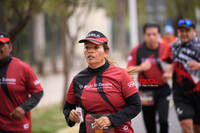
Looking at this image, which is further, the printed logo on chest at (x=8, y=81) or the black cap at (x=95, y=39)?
the printed logo on chest at (x=8, y=81)

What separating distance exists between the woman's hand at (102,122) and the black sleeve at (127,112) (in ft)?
0.15

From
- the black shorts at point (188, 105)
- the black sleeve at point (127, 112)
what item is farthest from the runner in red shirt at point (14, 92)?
the black shorts at point (188, 105)

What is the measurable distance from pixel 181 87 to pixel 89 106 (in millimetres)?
2612

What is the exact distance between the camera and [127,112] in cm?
373

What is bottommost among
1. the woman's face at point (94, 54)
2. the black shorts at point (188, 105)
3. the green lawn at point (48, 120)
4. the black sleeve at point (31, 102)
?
the green lawn at point (48, 120)

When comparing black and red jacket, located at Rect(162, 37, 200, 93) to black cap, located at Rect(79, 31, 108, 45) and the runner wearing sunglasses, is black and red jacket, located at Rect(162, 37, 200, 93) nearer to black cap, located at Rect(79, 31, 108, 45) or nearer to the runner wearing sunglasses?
the runner wearing sunglasses

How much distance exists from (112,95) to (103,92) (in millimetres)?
90

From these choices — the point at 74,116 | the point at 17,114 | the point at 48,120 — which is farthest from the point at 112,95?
the point at 48,120

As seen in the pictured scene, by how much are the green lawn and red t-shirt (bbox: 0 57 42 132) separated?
4.92 metres

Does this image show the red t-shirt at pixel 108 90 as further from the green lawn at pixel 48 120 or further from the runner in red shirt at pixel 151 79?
the green lawn at pixel 48 120

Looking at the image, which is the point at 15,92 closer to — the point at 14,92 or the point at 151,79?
the point at 14,92

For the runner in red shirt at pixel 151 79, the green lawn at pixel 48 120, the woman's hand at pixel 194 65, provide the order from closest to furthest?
1. the woman's hand at pixel 194 65
2. the runner in red shirt at pixel 151 79
3. the green lawn at pixel 48 120

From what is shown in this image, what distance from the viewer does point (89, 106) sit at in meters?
3.81

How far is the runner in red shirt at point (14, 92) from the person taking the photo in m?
4.74
